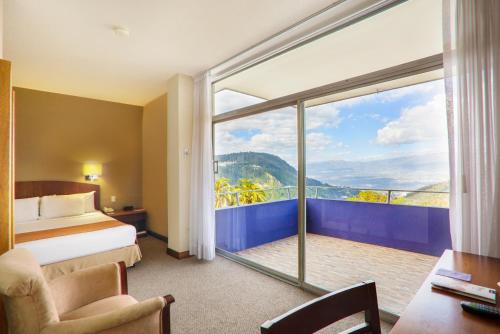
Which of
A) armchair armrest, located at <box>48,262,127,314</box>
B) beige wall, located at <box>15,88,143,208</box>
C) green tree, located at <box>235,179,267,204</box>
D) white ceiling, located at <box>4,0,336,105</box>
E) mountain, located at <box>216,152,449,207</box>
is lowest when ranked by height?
armchair armrest, located at <box>48,262,127,314</box>

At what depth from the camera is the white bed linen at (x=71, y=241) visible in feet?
8.76

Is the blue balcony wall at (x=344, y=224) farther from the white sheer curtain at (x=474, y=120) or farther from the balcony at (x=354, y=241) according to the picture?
the white sheer curtain at (x=474, y=120)

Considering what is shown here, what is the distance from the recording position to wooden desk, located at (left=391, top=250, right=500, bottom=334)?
2.60ft

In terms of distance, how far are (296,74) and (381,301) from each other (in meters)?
2.43

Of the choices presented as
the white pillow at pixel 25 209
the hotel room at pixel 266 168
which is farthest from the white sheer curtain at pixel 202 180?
the white pillow at pixel 25 209

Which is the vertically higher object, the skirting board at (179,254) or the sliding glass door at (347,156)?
the sliding glass door at (347,156)

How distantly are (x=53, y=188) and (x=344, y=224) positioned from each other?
15.4ft

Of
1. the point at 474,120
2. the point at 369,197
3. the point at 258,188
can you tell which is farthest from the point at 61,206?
the point at 474,120

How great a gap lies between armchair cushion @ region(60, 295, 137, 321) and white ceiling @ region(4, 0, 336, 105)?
7.71 ft

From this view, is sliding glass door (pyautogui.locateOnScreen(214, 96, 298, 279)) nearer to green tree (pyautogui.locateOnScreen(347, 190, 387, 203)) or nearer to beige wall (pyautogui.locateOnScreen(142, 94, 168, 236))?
green tree (pyautogui.locateOnScreen(347, 190, 387, 203))

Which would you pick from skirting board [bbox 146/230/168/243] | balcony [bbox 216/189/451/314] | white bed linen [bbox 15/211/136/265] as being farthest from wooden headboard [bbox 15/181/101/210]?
balcony [bbox 216/189/451/314]

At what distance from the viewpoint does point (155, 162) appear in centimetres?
492

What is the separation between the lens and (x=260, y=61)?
3139mm

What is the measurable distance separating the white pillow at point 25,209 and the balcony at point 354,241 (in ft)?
10.4
